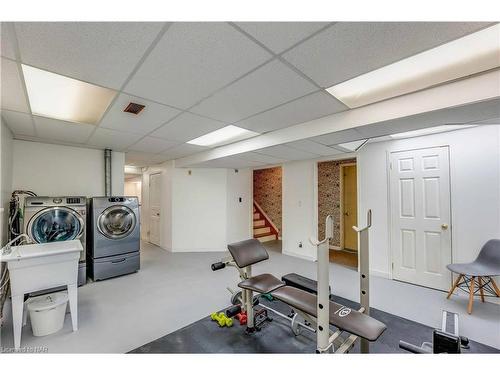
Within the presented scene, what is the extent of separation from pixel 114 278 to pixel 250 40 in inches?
163

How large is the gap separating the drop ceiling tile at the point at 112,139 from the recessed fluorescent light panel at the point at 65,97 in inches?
12.7

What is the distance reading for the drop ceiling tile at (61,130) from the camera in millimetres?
2793

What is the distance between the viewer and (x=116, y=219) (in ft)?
12.8

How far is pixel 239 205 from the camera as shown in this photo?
604cm

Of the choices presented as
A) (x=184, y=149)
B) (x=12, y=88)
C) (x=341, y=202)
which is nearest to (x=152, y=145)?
(x=184, y=149)

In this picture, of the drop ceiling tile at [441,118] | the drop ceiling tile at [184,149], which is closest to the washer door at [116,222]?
the drop ceiling tile at [184,149]

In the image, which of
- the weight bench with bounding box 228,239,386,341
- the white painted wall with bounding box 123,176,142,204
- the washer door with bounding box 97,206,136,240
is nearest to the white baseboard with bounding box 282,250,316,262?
the weight bench with bounding box 228,239,386,341

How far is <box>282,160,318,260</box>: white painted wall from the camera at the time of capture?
4.82 metres

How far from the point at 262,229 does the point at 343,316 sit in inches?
216

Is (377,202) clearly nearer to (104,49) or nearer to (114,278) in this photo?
(104,49)

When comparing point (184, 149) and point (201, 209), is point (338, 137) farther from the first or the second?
point (201, 209)

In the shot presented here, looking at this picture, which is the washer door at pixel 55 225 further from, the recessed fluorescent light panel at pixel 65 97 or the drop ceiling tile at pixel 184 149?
the drop ceiling tile at pixel 184 149

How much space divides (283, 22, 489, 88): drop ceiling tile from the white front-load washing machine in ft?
12.2

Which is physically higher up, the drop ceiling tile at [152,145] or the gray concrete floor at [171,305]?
Result: the drop ceiling tile at [152,145]
